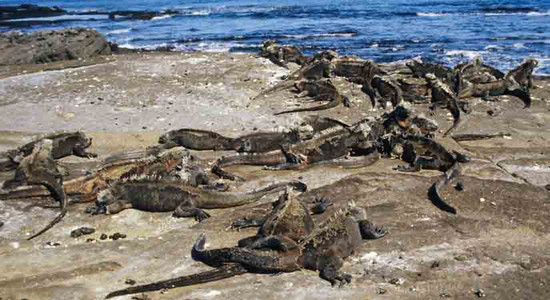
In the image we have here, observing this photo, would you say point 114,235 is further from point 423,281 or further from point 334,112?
point 334,112

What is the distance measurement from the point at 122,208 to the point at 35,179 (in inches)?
61.9

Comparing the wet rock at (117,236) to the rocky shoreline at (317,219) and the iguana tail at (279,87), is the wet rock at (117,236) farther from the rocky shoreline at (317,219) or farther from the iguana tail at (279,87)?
the iguana tail at (279,87)

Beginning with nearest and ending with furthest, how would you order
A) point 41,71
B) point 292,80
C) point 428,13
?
point 292,80, point 41,71, point 428,13

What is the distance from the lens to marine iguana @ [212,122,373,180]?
8594 millimetres

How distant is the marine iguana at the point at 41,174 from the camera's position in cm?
741

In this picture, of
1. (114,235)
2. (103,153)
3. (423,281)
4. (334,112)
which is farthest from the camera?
(334,112)

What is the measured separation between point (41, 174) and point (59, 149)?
4.39 ft

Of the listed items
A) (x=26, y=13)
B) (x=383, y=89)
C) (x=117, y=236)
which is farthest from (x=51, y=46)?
(x=26, y=13)

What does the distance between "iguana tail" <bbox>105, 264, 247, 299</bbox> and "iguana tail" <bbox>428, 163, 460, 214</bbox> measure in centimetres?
273

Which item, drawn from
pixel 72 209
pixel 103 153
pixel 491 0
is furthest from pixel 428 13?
pixel 72 209

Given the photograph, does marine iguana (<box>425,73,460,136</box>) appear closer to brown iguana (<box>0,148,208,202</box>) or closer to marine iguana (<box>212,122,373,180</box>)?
marine iguana (<box>212,122,373,180</box>)

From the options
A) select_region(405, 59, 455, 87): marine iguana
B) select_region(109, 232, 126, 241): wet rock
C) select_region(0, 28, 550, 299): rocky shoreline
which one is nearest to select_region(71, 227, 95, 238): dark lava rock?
select_region(0, 28, 550, 299): rocky shoreline

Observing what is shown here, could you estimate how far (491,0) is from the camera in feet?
128

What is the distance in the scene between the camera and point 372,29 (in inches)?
1075
